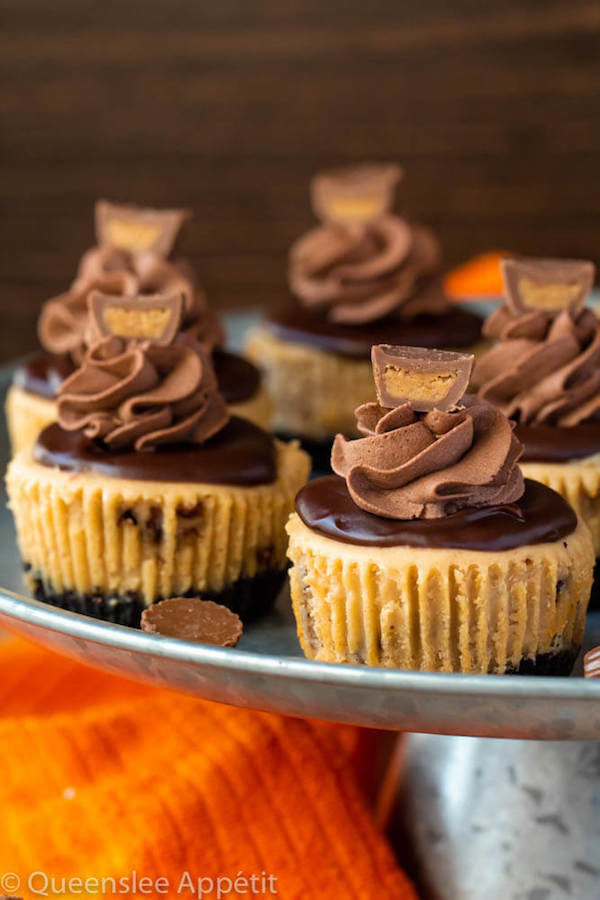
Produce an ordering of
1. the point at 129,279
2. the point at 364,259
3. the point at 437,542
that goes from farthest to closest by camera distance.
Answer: the point at 364,259 → the point at 129,279 → the point at 437,542

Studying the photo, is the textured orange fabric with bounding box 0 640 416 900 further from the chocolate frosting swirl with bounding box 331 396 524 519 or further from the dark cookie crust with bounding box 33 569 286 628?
the chocolate frosting swirl with bounding box 331 396 524 519

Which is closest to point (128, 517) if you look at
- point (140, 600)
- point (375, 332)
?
point (140, 600)

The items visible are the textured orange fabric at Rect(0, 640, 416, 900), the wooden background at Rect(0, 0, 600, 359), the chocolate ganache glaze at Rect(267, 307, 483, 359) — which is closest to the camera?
the textured orange fabric at Rect(0, 640, 416, 900)

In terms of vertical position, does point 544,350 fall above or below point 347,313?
above

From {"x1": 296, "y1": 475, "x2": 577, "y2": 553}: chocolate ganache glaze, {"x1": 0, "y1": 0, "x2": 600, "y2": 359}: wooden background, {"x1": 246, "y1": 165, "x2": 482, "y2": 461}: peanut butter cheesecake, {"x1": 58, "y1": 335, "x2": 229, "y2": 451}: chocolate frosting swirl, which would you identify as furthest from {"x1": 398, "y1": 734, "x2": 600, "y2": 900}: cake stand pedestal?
{"x1": 0, "y1": 0, "x2": 600, "y2": 359}: wooden background

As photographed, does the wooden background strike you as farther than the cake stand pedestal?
Yes

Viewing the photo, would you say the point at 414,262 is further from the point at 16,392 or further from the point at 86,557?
the point at 86,557

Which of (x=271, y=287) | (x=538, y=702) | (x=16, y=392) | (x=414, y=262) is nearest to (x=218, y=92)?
(x=271, y=287)

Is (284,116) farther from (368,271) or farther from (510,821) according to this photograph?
(510,821)
